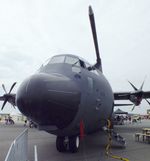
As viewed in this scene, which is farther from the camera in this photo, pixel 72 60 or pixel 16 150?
pixel 72 60

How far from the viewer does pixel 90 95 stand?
848 cm

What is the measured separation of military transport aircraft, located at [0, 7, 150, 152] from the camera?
21.6ft

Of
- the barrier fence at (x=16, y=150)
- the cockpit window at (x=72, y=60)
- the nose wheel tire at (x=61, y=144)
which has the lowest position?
the nose wheel tire at (x=61, y=144)

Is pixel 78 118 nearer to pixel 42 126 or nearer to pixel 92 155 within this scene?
pixel 42 126

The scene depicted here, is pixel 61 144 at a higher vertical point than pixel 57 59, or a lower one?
lower

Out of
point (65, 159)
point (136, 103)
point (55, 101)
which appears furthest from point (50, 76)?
point (136, 103)

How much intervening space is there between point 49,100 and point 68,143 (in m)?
3.74

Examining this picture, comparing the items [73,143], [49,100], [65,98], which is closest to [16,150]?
[49,100]

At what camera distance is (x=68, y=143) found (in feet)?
31.9

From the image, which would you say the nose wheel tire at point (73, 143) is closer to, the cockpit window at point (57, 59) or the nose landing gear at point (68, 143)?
the nose landing gear at point (68, 143)

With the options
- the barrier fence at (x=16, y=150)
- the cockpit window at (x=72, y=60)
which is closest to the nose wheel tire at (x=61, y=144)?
the barrier fence at (x=16, y=150)

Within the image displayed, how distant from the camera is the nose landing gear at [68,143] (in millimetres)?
9188

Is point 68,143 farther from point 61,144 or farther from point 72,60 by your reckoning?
point 72,60

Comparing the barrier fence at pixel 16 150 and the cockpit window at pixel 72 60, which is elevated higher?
the cockpit window at pixel 72 60
